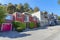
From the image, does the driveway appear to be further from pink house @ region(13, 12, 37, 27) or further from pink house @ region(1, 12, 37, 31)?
pink house @ region(13, 12, 37, 27)

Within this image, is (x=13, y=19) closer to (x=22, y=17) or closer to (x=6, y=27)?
(x=22, y=17)

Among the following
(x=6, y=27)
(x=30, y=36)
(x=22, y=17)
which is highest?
(x=22, y=17)

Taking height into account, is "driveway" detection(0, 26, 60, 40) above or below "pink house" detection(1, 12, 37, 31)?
below

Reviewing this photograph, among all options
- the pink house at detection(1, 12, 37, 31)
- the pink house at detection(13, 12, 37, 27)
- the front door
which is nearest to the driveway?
the front door

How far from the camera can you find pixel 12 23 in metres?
36.5

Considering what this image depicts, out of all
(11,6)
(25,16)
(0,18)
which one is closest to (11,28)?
(0,18)

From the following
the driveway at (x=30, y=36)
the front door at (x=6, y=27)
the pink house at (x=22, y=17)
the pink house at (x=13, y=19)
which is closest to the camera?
the driveway at (x=30, y=36)

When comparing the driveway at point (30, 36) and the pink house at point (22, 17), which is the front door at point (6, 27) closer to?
the driveway at point (30, 36)

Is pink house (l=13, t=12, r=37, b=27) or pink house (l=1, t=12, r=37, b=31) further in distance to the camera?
pink house (l=13, t=12, r=37, b=27)

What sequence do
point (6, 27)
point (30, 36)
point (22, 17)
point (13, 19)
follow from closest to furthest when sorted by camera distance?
point (30, 36)
point (6, 27)
point (13, 19)
point (22, 17)

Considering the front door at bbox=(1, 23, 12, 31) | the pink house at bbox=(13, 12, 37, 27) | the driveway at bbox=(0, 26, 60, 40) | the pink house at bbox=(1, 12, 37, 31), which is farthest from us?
the pink house at bbox=(13, 12, 37, 27)

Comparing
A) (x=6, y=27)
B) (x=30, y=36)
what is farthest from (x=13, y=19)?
(x=30, y=36)

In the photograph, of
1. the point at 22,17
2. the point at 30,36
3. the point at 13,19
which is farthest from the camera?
the point at 22,17

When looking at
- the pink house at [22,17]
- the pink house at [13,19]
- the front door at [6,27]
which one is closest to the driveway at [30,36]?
the front door at [6,27]
